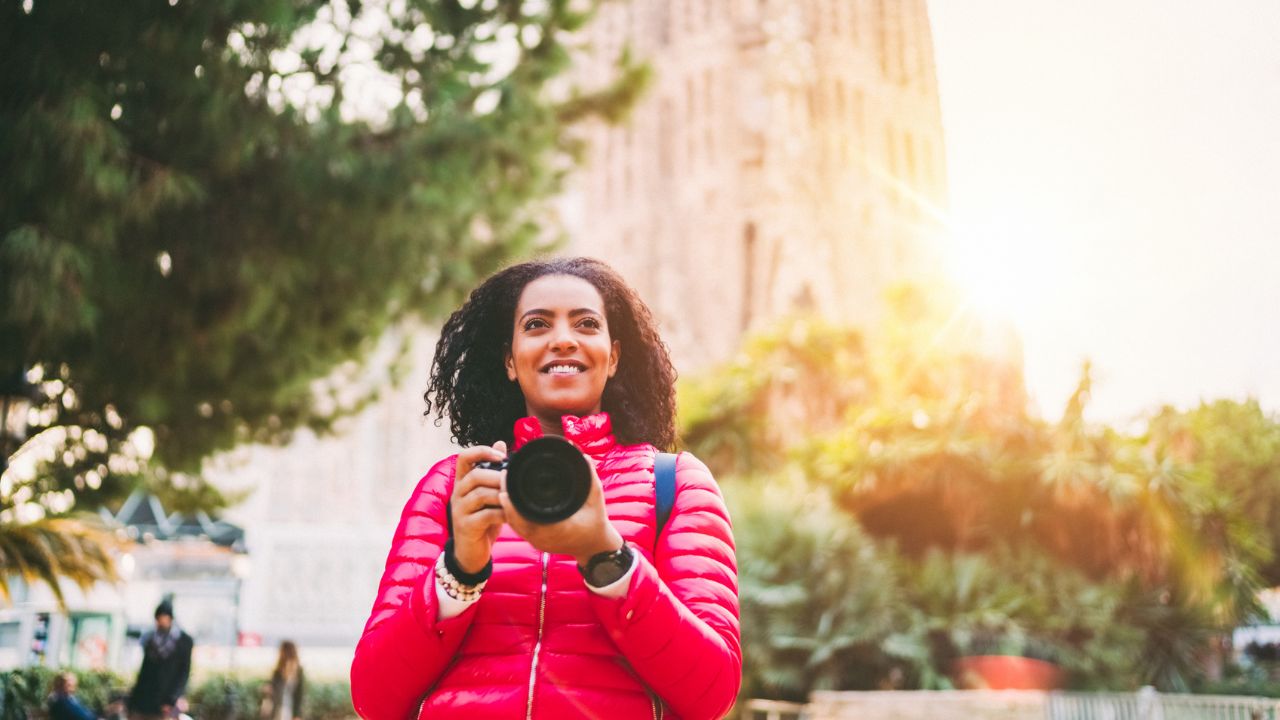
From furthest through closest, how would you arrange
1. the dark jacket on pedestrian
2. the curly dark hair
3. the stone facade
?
the stone facade → the dark jacket on pedestrian → the curly dark hair

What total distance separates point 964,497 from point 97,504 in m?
10.3

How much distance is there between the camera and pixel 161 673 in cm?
711

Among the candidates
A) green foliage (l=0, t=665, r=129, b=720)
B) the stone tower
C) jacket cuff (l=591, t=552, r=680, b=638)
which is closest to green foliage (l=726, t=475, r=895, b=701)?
green foliage (l=0, t=665, r=129, b=720)

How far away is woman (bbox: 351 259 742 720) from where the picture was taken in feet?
4.02

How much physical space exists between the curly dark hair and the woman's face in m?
0.08

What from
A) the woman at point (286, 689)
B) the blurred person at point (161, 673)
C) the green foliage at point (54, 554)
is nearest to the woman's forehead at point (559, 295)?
the green foliage at point (54, 554)

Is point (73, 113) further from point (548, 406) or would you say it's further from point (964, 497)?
point (964, 497)

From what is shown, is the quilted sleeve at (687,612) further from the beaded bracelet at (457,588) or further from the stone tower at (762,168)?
the stone tower at (762,168)

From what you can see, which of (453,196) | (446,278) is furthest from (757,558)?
(453,196)

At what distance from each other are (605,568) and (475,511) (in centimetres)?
17

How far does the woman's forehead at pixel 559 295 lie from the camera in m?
1.56

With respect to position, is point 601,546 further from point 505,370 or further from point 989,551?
point 989,551

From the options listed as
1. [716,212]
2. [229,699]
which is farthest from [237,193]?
[716,212]

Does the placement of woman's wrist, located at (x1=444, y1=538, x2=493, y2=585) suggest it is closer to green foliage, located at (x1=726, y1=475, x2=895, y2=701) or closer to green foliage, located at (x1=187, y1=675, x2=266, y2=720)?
green foliage, located at (x1=726, y1=475, x2=895, y2=701)
